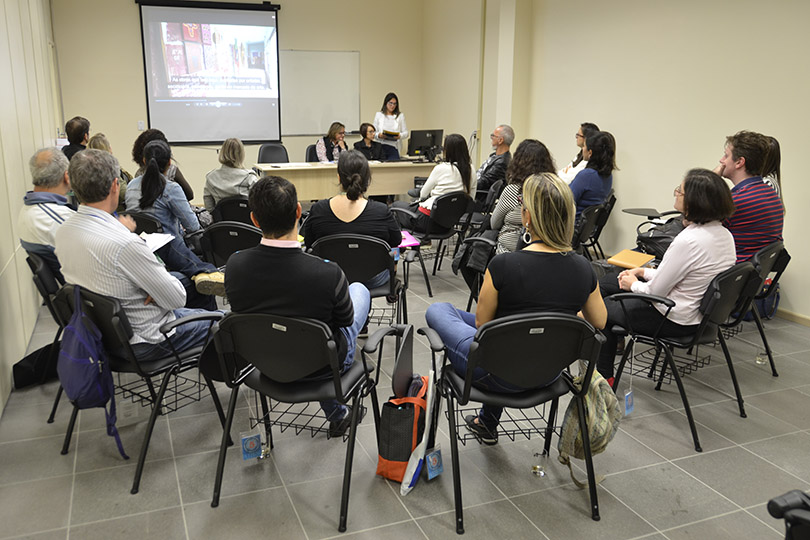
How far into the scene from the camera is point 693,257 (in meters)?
2.70

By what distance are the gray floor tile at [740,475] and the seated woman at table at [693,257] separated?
57 centimetres

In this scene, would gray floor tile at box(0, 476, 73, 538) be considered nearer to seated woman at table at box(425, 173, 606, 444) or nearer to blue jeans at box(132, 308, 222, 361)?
blue jeans at box(132, 308, 222, 361)

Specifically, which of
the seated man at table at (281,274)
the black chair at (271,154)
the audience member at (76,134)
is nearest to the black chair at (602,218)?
the seated man at table at (281,274)

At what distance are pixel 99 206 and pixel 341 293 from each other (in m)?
1.12

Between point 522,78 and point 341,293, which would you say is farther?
point 522,78

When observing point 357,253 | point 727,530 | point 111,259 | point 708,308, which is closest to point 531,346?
point 727,530

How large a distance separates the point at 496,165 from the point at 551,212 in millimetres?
3355

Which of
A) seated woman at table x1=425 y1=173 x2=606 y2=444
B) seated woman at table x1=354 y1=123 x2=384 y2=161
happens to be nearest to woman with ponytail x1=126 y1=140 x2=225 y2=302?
seated woman at table x1=425 y1=173 x2=606 y2=444

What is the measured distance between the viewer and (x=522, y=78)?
23.1ft

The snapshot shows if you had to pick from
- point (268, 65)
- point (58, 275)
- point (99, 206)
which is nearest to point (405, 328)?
point (99, 206)

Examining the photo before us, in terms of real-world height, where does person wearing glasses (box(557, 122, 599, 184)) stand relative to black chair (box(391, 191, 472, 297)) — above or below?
above

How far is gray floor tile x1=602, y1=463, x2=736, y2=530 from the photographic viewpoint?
2.18 metres

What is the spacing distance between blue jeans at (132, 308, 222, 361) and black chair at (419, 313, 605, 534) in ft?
3.37

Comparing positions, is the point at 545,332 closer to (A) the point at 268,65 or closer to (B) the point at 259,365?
(B) the point at 259,365
